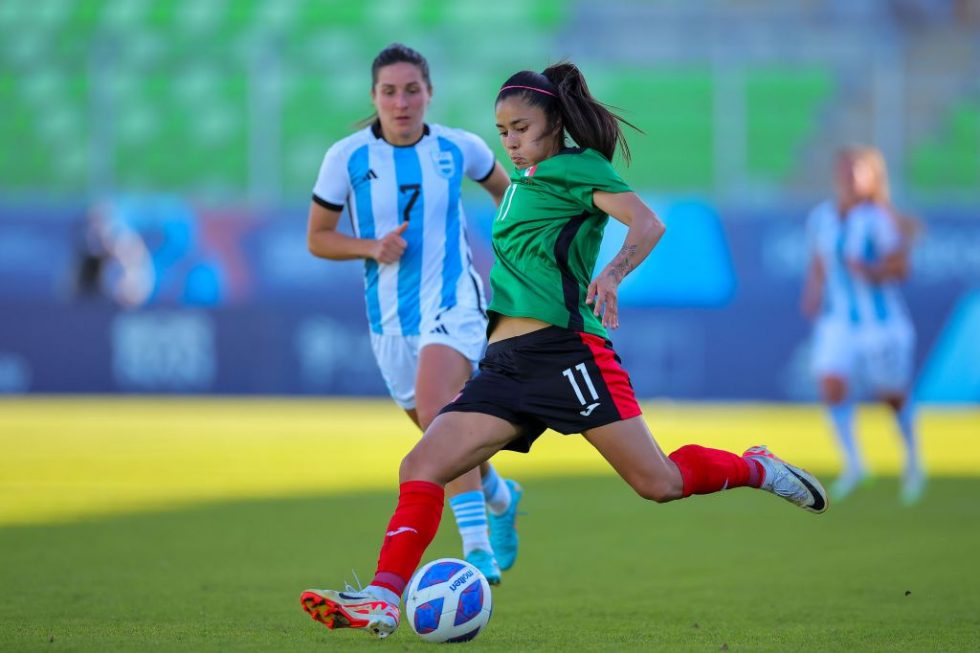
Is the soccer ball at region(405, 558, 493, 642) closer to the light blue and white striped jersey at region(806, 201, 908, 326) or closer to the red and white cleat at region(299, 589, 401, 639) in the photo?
the red and white cleat at region(299, 589, 401, 639)

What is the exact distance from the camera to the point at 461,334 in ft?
21.2

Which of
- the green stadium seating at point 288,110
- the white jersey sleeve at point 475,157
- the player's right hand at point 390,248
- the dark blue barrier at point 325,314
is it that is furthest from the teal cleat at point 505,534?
the green stadium seating at point 288,110

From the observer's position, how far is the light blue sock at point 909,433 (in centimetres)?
1065

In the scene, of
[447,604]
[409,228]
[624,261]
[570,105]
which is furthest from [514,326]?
[409,228]

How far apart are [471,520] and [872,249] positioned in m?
5.64

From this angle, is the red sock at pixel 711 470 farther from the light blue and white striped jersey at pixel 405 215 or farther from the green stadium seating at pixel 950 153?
the green stadium seating at pixel 950 153

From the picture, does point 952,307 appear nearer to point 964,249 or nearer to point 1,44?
point 964,249

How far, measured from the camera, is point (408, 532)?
5016 millimetres

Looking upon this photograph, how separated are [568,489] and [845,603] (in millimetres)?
4733

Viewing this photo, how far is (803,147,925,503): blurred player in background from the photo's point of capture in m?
10.8

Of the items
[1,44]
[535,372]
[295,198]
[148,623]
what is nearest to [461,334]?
[535,372]

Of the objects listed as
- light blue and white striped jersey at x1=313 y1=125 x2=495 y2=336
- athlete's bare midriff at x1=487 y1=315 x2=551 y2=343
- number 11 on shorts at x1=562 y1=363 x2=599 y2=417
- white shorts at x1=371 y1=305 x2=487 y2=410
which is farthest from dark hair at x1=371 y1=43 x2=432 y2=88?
number 11 on shorts at x1=562 y1=363 x2=599 y2=417

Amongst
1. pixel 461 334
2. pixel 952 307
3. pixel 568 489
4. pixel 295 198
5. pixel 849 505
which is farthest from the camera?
pixel 295 198

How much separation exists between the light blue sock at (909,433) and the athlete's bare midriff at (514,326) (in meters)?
6.12
